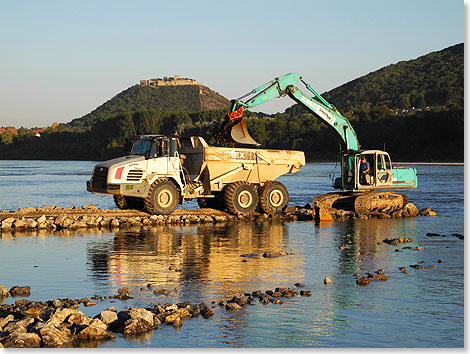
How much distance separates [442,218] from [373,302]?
58.5 ft

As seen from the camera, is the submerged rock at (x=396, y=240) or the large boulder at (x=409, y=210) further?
the large boulder at (x=409, y=210)

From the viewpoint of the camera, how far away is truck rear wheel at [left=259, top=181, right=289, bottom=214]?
1164 inches

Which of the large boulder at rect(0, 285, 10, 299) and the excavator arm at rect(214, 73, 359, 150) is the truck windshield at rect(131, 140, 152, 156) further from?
the large boulder at rect(0, 285, 10, 299)

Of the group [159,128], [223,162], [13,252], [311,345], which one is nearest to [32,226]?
[13,252]

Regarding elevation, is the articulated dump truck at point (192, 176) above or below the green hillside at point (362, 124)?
below

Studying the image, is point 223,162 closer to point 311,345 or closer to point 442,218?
point 442,218

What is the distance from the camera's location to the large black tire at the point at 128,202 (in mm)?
28953

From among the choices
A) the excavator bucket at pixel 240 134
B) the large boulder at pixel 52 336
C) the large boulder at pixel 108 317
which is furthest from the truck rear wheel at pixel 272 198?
the large boulder at pixel 52 336

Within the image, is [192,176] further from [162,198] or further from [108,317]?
[108,317]

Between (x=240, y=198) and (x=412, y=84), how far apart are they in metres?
157

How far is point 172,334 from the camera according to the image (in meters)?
11.7

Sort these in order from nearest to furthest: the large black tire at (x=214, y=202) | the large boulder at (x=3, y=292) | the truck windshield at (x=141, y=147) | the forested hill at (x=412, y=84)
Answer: the large boulder at (x=3, y=292)
the truck windshield at (x=141, y=147)
the large black tire at (x=214, y=202)
the forested hill at (x=412, y=84)

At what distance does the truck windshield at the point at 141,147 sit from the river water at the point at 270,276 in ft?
10.5

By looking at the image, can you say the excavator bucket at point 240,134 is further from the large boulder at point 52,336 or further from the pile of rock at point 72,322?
the large boulder at point 52,336
